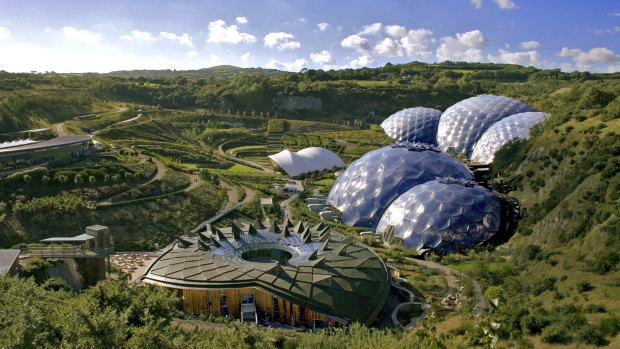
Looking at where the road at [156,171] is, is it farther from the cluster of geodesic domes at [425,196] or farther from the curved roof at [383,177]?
the cluster of geodesic domes at [425,196]

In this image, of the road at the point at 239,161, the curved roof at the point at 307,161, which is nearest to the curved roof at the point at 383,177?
the curved roof at the point at 307,161

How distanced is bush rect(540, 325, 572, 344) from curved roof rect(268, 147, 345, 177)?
43108mm

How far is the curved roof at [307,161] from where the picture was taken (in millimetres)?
57025

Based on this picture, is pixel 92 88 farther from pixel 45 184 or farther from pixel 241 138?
pixel 45 184

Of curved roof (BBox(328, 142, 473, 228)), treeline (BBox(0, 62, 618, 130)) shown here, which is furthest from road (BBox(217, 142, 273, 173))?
treeline (BBox(0, 62, 618, 130))

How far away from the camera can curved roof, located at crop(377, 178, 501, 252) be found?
2939cm

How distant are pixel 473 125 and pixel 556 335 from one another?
44430 millimetres

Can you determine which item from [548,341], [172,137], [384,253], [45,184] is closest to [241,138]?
[172,137]

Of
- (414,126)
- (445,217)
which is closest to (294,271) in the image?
(445,217)

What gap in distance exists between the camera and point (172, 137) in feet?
224

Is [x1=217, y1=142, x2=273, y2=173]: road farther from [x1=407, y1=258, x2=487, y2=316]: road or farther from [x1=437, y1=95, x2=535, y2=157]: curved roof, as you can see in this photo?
[x1=407, y1=258, x2=487, y2=316]: road

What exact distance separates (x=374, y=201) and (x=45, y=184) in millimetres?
23440

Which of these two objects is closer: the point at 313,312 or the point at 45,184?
the point at 313,312

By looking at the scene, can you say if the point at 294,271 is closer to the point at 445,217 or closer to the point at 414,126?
the point at 445,217
